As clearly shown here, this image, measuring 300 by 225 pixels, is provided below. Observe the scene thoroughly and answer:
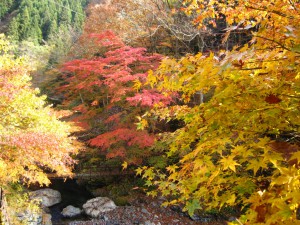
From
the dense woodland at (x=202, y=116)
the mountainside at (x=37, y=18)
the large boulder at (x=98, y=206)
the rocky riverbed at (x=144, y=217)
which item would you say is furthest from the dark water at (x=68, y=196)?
the mountainside at (x=37, y=18)

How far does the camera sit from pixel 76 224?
27.5ft

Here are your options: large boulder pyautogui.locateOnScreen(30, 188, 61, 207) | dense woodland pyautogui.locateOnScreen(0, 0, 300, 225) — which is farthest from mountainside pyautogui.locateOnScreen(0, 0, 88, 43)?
large boulder pyautogui.locateOnScreen(30, 188, 61, 207)

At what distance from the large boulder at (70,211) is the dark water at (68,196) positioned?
166 mm

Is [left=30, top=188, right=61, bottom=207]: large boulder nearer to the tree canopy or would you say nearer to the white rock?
the white rock

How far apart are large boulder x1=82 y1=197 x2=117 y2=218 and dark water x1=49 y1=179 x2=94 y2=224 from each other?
36 centimetres

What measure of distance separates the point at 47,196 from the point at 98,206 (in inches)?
104

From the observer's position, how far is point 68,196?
10.9 metres

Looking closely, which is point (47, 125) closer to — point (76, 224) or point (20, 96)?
point (20, 96)

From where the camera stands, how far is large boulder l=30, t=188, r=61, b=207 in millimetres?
10028

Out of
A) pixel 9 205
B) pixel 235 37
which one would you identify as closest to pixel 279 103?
pixel 9 205

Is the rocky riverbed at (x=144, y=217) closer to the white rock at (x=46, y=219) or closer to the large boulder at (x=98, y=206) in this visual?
the large boulder at (x=98, y=206)

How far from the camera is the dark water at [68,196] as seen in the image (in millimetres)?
9305

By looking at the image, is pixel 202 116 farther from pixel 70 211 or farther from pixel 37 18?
→ pixel 37 18

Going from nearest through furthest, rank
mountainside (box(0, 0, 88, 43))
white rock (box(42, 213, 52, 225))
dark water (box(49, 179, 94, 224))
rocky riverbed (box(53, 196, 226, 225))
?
rocky riverbed (box(53, 196, 226, 225)) < white rock (box(42, 213, 52, 225)) < dark water (box(49, 179, 94, 224)) < mountainside (box(0, 0, 88, 43))
